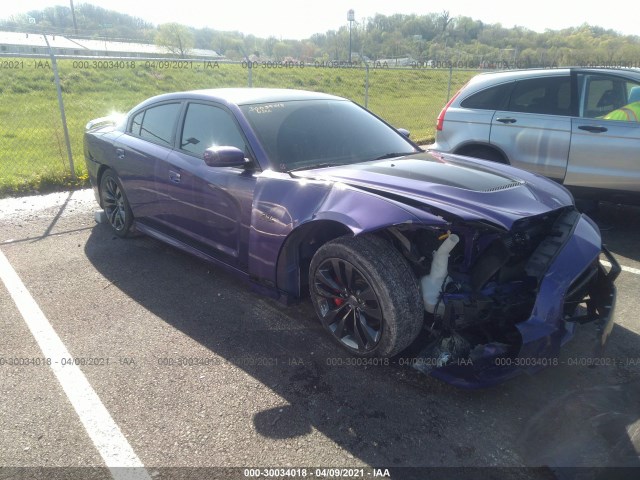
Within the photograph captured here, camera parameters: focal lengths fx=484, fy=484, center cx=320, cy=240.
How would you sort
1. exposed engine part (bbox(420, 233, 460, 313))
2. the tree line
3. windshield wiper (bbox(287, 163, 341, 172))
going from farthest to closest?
the tree line → windshield wiper (bbox(287, 163, 341, 172)) → exposed engine part (bbox(420, 233, 460, 313))

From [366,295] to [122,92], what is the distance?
16.5 meters

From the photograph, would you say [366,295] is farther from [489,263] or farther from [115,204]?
[115,204]

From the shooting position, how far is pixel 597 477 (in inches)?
80.3

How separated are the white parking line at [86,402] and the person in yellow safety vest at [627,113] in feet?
17.4

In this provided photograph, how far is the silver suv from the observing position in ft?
16.2

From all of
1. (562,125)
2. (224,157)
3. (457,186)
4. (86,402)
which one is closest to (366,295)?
(457,186)

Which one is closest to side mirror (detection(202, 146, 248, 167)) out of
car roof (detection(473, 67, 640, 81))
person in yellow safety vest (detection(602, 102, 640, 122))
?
car roof (detection(473, 67, 640, 81))

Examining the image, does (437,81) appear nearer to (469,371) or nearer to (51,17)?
(469,371)

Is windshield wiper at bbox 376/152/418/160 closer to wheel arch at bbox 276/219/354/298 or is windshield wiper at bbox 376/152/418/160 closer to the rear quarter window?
wheel arch at bbox 276/219/354/298

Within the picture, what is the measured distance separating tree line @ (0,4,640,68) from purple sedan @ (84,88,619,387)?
15.2m

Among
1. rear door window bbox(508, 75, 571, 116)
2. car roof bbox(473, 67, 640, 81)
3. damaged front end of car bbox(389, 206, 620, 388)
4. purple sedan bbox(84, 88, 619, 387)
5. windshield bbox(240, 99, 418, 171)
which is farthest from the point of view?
rear door window bbox(508, 75, 571, 116)

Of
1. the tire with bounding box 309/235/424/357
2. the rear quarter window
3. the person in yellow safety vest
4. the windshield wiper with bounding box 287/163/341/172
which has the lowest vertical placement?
the tire with bounding box 309/235/424/357

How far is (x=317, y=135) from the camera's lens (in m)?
3.72

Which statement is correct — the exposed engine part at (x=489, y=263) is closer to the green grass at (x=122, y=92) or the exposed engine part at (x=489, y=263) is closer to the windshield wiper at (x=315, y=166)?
the windshield wiper at (x=315, y=166)
